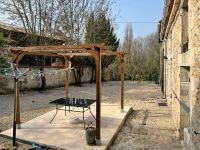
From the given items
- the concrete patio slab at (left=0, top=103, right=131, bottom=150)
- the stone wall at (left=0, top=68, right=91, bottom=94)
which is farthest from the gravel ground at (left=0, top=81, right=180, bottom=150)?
the stone wall at (left=0, top=68, right=91, bottom=94)

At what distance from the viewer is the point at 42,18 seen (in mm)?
15672

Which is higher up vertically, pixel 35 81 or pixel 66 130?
pixel 35 81

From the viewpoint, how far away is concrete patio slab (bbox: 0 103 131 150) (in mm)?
5566

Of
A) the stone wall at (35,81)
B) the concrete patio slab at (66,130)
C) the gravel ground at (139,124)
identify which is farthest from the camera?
the stone wall at (35,81)

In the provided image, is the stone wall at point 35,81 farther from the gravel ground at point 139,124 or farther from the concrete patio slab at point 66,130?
the concrete patio slab at point 66,130

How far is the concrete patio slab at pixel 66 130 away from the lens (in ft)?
18.3

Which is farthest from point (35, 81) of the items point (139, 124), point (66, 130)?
point (66, 130)

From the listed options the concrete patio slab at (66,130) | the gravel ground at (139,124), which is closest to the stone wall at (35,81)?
the gravel ground at (139,124)

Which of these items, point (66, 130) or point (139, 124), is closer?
point (66, 130)

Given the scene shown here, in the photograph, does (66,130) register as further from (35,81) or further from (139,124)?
(35,81)

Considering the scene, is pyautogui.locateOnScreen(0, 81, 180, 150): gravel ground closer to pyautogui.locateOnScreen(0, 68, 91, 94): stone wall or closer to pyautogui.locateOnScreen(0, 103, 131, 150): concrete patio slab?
pyautogui.locateOnScreen(0, 103, 131, 150): concrete patio slab

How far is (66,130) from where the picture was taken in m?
6.48

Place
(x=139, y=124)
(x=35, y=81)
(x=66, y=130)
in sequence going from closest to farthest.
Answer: (x=66, y=130)
(x=139, y=124)
(x=35, y=81)

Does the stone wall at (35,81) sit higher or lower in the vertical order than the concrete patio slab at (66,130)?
higher
